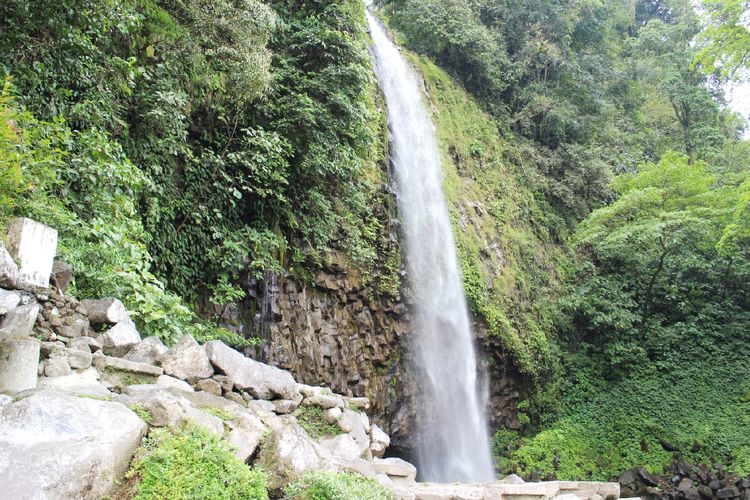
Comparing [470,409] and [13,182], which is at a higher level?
[13,182]

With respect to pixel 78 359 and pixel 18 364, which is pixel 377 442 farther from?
pixel 18 364

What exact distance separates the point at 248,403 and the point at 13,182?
2.28m

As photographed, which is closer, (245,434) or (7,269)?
(7,269)

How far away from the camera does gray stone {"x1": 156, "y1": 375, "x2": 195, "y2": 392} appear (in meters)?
3.71

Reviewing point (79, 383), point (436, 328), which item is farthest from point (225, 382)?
point (436, 328)

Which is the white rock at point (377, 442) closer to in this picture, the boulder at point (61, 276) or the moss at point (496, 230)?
the boulder at point (61, 276)

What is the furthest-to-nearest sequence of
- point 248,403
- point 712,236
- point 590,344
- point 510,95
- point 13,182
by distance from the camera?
point 510,95 < point 590,344 < point 712,236 < point 248,403 < point 13,182

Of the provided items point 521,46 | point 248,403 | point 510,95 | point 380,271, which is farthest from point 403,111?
point 248,403

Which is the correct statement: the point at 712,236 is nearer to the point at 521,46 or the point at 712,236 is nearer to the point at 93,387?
the point at 521,46

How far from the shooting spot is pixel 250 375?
453cm

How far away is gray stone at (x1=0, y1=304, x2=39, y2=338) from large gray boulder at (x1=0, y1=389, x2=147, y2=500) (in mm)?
682

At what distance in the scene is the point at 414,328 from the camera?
10523 millimetres

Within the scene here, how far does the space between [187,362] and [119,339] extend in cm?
51

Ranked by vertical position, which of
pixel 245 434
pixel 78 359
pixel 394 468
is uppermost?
pixel 78 359
